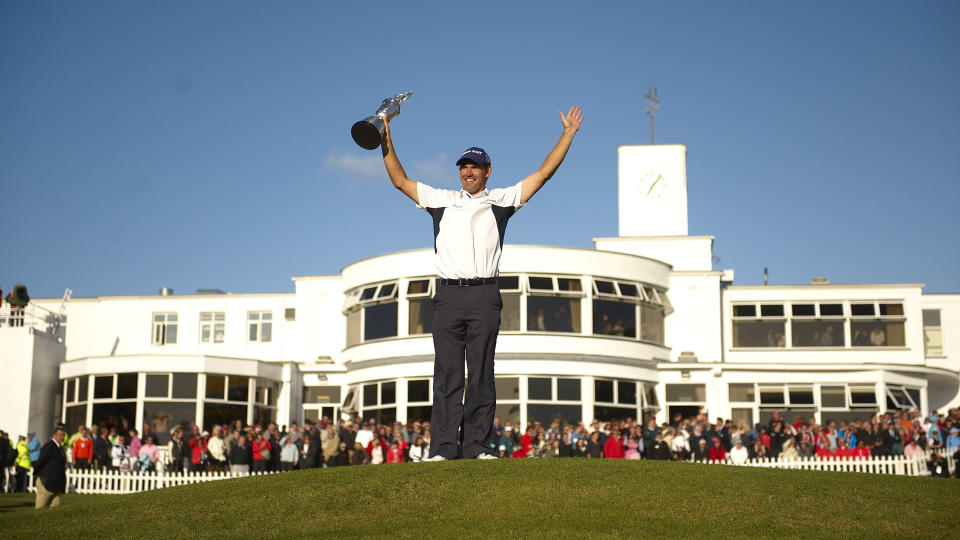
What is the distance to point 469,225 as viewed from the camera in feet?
32.6

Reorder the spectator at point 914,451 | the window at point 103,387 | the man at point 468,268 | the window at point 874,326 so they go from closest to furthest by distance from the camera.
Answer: the man at point 468,268 < the spectator at point 914,451 < the window at point 103,387 < the window at point 874,326

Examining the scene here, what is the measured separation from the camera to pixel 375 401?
3362 centimetres

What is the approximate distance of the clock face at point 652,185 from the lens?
41.2 meters

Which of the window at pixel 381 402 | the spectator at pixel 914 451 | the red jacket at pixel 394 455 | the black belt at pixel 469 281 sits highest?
the black belt at pixel 469 281

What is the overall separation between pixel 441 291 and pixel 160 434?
25.7 meters

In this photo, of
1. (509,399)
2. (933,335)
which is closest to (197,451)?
(509,399)

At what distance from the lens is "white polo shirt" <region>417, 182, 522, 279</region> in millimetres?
9938

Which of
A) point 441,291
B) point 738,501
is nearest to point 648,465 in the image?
point 738,501

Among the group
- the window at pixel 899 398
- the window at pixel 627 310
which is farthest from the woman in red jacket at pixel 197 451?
the window at pixel 899 398

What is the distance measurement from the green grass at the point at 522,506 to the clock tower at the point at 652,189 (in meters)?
30.9

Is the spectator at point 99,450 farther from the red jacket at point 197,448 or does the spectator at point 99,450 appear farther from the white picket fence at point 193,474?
the red jacket at point 197,448

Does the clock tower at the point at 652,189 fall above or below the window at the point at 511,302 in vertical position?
above

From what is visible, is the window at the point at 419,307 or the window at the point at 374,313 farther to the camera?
the window at the point at 374,313

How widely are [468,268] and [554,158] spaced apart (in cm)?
132
